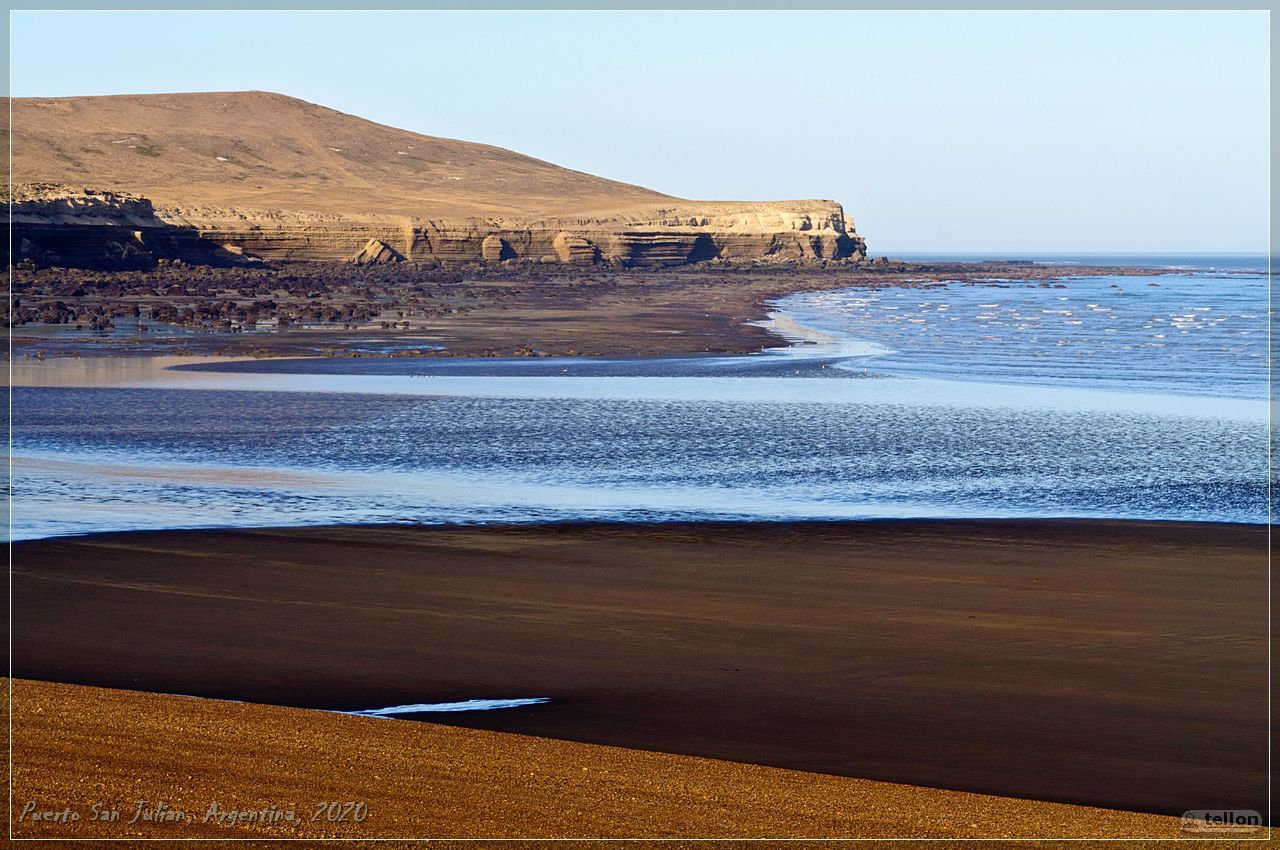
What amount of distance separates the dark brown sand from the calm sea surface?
1.49 metres

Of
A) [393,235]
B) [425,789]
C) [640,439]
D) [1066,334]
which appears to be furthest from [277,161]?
[425,789]

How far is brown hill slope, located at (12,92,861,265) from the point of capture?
81.6 m

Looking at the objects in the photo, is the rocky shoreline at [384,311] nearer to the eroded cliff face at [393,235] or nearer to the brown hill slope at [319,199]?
the eroded cliff face at [393,235]

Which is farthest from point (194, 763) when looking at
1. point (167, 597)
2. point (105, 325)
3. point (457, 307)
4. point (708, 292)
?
point (708, 292)

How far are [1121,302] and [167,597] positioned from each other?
59857 millimetres

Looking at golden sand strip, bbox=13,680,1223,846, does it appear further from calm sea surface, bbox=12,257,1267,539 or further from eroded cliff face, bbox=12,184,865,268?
eroded cliff face, bbox=12,184,865,268

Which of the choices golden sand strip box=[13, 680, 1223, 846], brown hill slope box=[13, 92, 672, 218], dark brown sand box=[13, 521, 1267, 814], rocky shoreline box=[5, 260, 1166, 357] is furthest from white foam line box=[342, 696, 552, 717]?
brown hill slope box=[13, 92, 672, 218]

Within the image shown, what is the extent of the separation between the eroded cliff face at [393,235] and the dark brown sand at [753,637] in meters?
58.4

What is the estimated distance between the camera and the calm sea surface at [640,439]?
47.2 feet

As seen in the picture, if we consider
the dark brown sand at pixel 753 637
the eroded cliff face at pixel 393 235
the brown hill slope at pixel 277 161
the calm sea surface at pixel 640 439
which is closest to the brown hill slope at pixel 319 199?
the eroded cliff face at pixel 393 235

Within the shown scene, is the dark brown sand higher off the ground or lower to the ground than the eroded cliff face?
lower

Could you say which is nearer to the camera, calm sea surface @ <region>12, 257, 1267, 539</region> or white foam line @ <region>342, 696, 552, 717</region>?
white foam line @ <region>342, 696, 552, 717</region>

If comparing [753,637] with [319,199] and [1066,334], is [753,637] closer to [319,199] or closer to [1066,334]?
[1066,334]

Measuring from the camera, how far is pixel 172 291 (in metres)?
54.7
